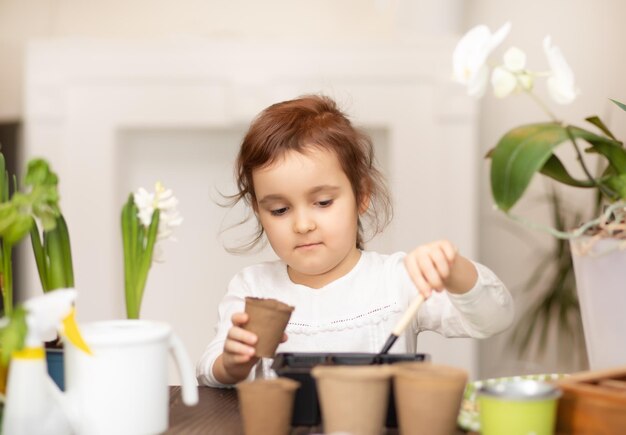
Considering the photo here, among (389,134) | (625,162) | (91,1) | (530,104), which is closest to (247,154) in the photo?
(625,162)

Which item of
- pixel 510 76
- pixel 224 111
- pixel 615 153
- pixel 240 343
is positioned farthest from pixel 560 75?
pixel 224 111

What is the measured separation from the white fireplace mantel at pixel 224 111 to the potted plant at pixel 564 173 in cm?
154

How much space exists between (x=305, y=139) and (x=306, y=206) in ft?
0.43

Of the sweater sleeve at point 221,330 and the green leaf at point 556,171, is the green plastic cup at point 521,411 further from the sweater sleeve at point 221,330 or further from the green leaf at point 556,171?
the sweater sleeve at point 221,330

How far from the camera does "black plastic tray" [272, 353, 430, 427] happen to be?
0.96 metres

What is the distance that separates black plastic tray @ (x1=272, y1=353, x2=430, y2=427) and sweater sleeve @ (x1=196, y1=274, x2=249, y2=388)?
0.28 meters

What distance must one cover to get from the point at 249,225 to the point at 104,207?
18.4 inches

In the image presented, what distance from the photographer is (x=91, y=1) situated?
2.96 meters

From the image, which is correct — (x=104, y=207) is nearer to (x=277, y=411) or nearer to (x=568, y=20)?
(x=568, y=20)

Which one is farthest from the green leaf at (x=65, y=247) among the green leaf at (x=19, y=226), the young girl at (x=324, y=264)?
the young girl at (x=324, y=264)

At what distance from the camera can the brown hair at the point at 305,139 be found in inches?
56.6

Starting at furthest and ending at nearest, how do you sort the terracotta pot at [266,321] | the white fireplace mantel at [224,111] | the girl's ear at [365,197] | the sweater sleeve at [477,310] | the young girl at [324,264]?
the white fireplace mantel at [224,111] → the girl's ear at [365,197] → the young girl at [324,264] → the sweater sleeve at [477,310] → the terracotta pot at [266,321]

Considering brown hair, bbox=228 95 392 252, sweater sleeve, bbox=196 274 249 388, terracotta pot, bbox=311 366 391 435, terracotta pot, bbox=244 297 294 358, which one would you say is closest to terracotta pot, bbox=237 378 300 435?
terracotta pot, bbox=311 366 391 435

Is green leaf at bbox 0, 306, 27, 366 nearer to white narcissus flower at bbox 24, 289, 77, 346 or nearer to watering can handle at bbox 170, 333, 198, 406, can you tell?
white narcissus flower at bbox 24, 289, 77, 346
